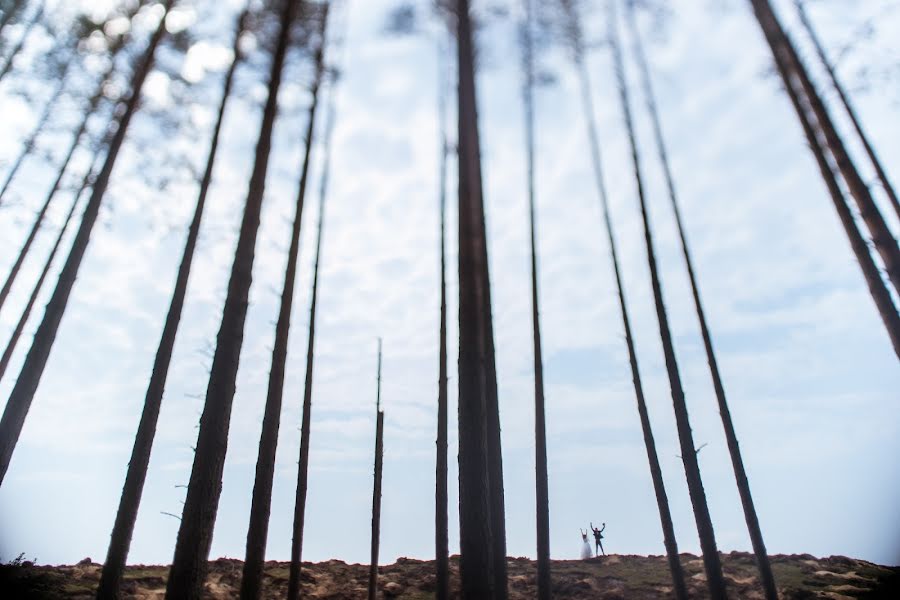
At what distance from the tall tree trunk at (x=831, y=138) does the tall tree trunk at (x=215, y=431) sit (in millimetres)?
8233

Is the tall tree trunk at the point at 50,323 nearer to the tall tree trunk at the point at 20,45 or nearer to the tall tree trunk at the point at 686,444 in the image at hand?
the tall tree trunk at the point at 20,45

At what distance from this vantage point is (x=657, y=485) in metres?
8.68

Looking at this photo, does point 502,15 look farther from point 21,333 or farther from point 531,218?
point 21,333

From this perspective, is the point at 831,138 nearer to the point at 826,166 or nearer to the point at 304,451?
the point at 826,166

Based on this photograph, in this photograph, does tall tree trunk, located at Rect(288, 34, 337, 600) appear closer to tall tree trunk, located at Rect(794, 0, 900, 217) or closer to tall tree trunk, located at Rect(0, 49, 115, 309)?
tall tree trunk, located at Rect(0, 49, 115, 309)

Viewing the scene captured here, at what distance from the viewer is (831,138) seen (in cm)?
684

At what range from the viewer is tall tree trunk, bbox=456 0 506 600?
14.5ft

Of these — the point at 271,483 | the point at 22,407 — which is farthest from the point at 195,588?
the point at 22,407

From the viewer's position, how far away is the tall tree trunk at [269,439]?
6.73 meters

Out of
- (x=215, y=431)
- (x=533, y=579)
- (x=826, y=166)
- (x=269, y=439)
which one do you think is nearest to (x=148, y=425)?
(x=269, y=439)

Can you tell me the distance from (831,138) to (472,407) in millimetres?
6604

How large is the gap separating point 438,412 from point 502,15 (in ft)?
25.4

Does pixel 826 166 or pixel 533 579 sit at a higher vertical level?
pixel 826 166

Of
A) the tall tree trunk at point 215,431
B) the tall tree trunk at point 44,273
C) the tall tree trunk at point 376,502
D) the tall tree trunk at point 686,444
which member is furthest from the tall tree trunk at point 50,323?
the tall tree trunk at point 686,444
